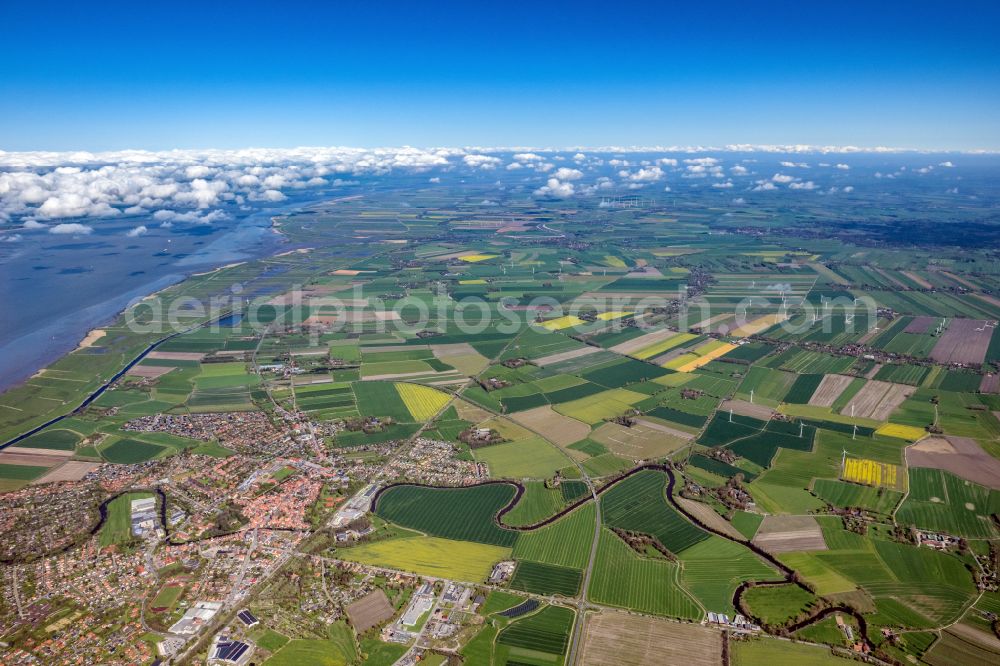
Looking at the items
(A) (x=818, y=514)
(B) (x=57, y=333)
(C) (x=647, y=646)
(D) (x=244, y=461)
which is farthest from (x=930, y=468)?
(B) (x=57, y=333)

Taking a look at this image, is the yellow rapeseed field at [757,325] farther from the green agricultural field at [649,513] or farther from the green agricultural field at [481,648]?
the green agricultural field at [481,648]

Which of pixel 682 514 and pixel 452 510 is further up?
pixel 682 514

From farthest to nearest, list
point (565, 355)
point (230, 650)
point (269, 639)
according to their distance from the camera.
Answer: point (565, 355) → point (269, 639) → point (230, 650)

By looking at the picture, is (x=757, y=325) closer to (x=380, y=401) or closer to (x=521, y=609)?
(x=380, y=401)

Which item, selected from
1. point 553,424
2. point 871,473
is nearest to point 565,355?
point 553,424

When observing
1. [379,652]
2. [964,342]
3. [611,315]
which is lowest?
[379,652]

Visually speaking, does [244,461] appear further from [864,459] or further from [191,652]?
[864,459]
